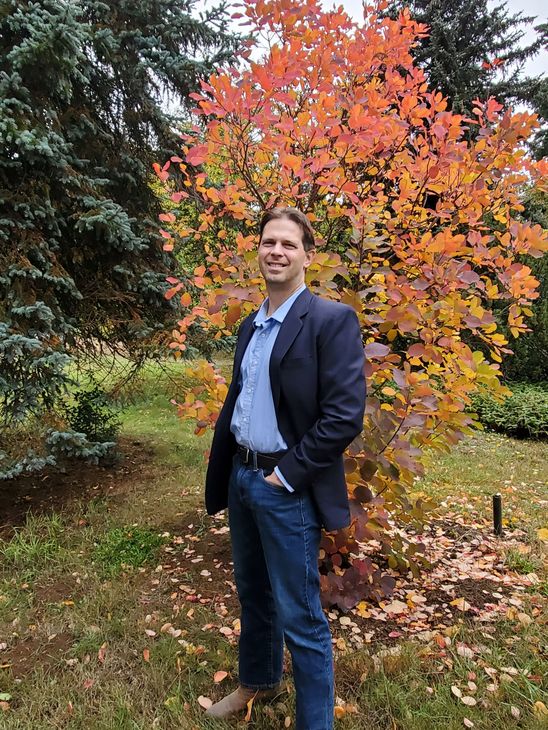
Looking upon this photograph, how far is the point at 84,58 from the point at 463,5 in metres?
13.8

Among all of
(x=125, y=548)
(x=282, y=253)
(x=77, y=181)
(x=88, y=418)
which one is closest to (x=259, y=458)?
(x=282, y=253)

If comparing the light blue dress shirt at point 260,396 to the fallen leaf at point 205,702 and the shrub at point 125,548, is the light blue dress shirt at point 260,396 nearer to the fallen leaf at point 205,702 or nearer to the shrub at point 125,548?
the fallen leaf at point 205,702

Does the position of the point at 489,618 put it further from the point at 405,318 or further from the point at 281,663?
the point at 405,318

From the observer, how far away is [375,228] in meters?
2.74

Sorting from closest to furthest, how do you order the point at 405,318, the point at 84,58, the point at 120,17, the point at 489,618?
the point at 405,318
the point at 489,618
the point at 84,58
the point at 120,17

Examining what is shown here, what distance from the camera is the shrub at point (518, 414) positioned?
784 cm

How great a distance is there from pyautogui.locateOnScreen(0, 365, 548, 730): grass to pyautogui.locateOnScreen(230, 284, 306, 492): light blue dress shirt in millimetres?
1198

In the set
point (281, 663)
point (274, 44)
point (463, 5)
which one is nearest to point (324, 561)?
point (281, 663)

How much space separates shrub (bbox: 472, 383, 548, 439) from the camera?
7836 millimetres

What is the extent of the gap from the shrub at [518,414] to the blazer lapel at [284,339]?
6508mm

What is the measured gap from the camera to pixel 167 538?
365 centimetres

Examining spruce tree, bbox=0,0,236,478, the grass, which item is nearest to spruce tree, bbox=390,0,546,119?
spruce tree, bbox=0,0,236,478

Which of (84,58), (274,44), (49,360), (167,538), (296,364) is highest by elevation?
(84,58)

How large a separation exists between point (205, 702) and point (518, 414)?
7319 millimetres
